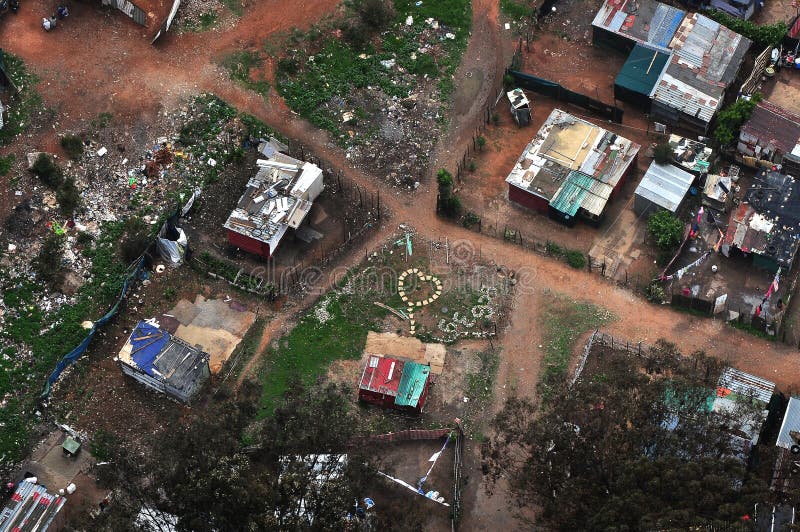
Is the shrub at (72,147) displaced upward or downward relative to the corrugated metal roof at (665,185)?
downward

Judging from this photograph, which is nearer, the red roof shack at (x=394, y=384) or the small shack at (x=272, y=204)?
the red roof shack at (x=394, y=384)

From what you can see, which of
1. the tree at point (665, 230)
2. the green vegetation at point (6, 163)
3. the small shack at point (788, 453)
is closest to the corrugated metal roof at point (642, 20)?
the tree at point (665, 230)

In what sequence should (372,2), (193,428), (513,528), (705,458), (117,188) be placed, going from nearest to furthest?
(705,458)
(193,428)
(513,528)
(117,188)
(372,2)

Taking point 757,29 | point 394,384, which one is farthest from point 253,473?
point 757,29

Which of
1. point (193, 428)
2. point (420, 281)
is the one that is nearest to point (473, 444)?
point (420, 281)

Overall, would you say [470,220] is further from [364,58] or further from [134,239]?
[134,239]

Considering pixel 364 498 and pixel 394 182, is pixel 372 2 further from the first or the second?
pixel 364 498

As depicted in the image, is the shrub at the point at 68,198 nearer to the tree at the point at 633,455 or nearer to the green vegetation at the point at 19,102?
the green vegetation at the point at 19,102
